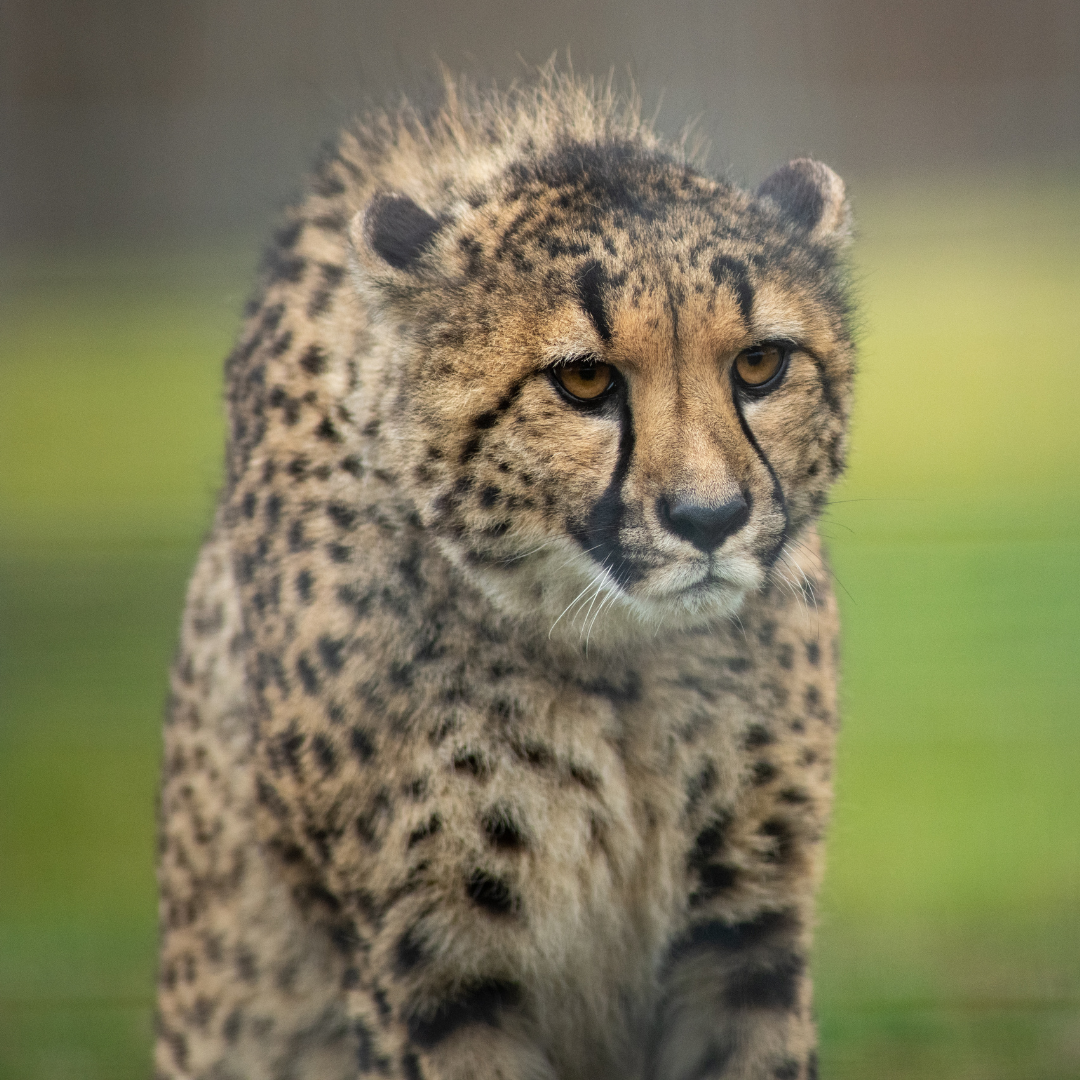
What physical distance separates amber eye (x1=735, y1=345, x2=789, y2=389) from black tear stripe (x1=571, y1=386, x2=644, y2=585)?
0.13 metres

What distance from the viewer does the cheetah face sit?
1442 mm

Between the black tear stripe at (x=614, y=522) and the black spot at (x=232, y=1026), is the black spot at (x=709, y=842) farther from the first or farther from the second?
the black spot at (x=232, y=1026)

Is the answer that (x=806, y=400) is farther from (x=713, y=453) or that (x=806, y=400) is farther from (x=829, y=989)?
(x=829, y=989)

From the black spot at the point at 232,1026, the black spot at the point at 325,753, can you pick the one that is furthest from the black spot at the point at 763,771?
the black spot at the point at 232,1026

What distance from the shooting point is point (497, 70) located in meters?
1.72

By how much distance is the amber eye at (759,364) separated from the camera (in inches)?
58.7

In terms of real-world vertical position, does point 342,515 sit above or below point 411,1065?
above

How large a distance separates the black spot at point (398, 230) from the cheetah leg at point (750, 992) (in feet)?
3.00

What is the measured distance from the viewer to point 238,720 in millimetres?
2027

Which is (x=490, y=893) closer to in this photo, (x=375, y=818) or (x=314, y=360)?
(x=375, y=818)

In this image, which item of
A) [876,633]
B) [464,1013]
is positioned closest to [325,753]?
[464,1013]

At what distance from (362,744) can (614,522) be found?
0.48 metres

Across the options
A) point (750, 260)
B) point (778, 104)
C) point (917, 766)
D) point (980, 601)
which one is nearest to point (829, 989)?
point (917, 766)

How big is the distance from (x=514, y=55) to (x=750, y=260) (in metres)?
0.32
